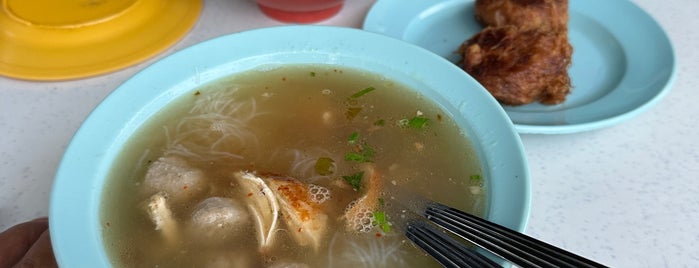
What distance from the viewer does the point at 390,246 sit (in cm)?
102

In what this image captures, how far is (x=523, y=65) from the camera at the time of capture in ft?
5.08

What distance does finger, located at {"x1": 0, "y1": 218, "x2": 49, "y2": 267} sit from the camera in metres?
1.10

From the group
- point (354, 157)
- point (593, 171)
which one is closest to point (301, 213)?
point (354, 157)

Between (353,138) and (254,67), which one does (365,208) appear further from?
(254,67)

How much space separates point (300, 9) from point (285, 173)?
751mm

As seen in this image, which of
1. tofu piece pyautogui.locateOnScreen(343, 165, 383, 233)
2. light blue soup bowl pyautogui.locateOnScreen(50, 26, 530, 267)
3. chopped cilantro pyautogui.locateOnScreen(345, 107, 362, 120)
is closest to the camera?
light blue soup bowl pyautogui.locateOnScreen(50, 26, 530, 267)

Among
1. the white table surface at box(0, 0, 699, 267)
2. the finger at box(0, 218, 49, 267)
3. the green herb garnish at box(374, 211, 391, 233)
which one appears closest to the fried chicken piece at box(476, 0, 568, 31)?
the white table surface at box(0, 0, 699, 267)

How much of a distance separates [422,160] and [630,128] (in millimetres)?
708

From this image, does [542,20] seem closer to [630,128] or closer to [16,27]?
[630,128]

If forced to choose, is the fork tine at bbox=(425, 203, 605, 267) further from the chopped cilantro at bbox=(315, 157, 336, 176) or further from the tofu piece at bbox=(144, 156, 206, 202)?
the tofu piece at bbox=(144, 156, 206, 202)

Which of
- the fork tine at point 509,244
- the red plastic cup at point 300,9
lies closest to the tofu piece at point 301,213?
the fork tine at point 509,244

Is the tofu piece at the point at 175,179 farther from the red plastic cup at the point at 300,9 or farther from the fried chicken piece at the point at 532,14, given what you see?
the fried chicken piece at the point at 532,14

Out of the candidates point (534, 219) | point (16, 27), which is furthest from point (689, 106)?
point (16, 27)

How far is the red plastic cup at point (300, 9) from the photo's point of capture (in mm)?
1717
